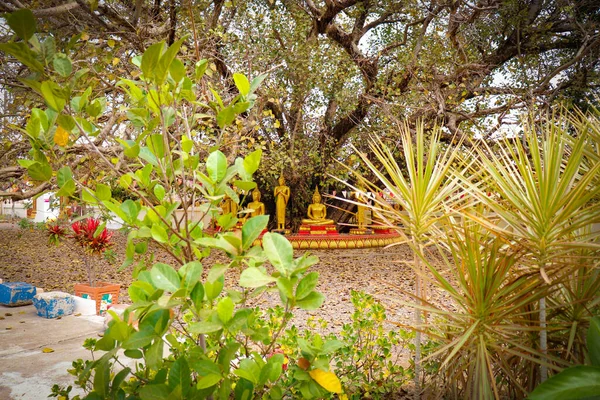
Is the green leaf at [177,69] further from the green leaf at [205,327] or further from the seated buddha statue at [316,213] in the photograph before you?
the seated buddha statue at [316,213]

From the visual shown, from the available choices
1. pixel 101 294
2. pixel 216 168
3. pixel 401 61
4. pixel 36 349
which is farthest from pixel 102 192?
pixel 401 61

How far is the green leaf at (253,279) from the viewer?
3.31 feet

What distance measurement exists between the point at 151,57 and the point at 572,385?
3.23ft

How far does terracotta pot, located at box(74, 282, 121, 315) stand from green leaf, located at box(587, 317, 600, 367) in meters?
4.58

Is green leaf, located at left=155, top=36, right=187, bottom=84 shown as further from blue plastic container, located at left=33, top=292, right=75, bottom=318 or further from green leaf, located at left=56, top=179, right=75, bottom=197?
blue plastic container, located at left=33, top=292, right=75, bottom=318

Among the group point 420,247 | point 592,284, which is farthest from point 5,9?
point 592,284

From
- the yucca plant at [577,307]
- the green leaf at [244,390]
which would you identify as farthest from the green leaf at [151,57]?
the yucca plant at [577,307]

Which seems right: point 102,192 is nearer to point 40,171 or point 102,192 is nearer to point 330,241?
point 40,171

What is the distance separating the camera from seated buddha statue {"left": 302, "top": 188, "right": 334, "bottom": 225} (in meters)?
10.8

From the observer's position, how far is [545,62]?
8.63m

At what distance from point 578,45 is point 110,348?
9.14m

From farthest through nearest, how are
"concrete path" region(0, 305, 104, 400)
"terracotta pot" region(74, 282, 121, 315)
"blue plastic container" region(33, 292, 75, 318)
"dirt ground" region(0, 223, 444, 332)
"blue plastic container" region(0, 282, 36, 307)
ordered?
"dirt ground" region(0, 223, 444, 332)
"blue plastic container" region(0, 282, 36, 307)
"terracotta pot" region(74, 282, 121, 315)
"blue plastic container" region(33, 292, 75, 318)
"concrete path" region(0, 305, 104, 400)

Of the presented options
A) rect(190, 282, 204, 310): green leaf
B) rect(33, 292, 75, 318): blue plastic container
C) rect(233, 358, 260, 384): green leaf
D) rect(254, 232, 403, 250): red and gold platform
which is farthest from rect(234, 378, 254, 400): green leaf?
rect(254, 232, 403, 250): red and gold platform

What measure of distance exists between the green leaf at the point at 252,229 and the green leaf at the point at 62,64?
0.63 metres
